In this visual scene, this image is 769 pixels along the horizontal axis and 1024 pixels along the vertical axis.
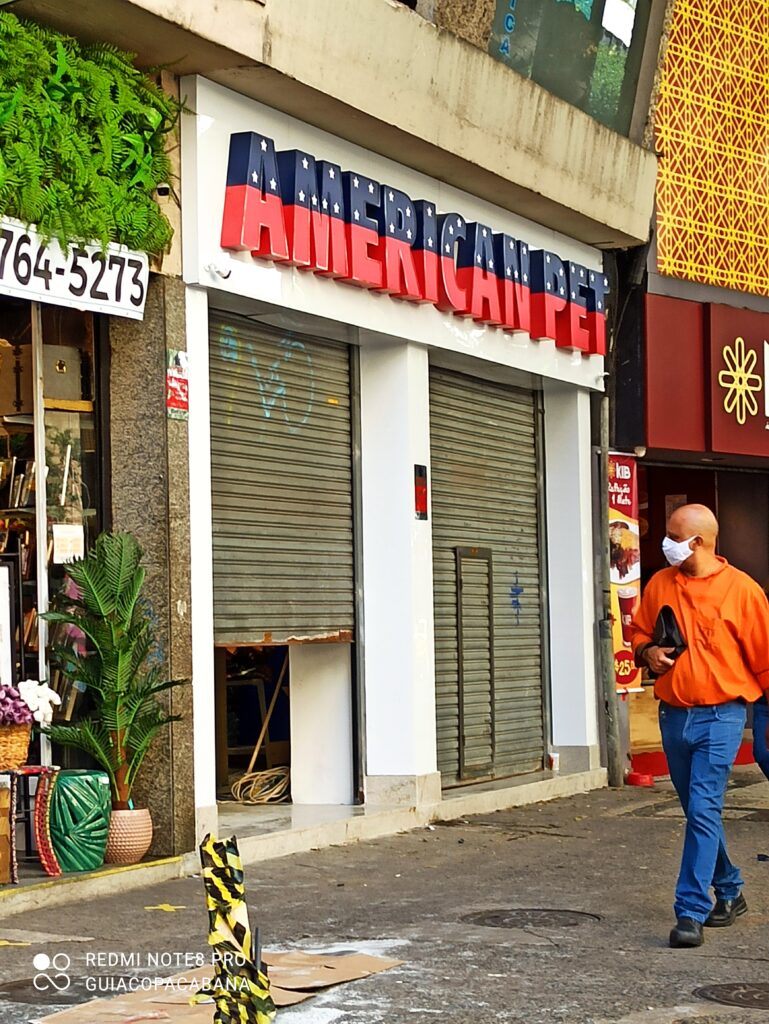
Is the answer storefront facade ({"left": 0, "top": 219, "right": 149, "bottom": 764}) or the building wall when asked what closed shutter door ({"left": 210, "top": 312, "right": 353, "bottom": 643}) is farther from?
storefront facade ({"left": 0, "top": 219, "right": 149, "bottom": 764})

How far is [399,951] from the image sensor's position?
7305mm

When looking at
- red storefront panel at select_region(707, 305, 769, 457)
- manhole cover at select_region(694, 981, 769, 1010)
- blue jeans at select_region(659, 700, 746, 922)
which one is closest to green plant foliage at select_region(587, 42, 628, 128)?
red storefront panel at select_region(707, 305, 769, 457)

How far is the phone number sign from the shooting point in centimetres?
884

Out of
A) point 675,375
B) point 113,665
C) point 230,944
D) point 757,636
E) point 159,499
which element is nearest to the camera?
point 230,944

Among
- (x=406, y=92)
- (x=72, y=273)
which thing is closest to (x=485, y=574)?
(x=406, y=92)

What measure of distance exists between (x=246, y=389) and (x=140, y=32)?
2.66 meters

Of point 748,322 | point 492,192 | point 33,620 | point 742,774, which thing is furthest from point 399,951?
point 748,322

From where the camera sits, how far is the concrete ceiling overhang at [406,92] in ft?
31.0

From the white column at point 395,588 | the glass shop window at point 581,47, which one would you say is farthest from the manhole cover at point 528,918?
the glass shop window at point 581,47

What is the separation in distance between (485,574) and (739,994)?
25.3 ft

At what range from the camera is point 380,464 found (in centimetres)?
1234

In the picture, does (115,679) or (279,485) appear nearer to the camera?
(115,679)

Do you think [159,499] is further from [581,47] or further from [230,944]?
[581,47]

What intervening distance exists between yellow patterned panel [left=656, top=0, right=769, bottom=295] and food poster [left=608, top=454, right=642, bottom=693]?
204cm
